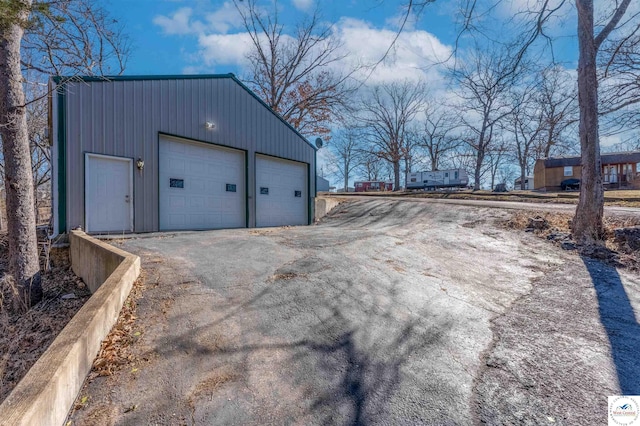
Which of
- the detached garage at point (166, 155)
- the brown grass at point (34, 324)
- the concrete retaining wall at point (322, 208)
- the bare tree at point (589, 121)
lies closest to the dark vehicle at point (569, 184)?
the concrete retaining wall at point (322, 208)

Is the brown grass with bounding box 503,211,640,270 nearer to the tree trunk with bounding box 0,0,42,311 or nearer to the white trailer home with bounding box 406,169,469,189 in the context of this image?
the tree trunk with bounding box 0,0,42,311

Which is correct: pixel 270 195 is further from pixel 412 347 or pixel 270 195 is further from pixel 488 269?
pixel 412 347

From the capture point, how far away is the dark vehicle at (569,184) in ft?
84.1

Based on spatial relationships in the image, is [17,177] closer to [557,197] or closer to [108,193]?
[108,193]

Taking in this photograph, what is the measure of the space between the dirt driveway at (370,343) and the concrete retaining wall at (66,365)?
0.19 metres

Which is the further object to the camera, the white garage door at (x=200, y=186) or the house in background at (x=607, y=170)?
the house in background at (x=607, y=170)

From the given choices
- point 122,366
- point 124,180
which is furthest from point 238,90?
point 122,366

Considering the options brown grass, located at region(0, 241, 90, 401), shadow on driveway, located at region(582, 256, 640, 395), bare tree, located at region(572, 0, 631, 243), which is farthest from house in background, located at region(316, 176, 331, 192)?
shadow on driveway, located at region(582, 256, 640, 395)

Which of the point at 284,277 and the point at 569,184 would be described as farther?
the point at 569,184

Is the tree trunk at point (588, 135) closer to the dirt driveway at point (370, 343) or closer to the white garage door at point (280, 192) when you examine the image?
the dirt driveway at point (370, 343)

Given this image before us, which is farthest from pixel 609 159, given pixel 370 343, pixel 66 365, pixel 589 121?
pixel 66 365

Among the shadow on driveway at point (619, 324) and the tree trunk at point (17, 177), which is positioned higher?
the tree trunk at point (17, 177)

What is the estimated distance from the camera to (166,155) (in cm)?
822

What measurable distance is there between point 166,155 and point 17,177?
12.4ft
